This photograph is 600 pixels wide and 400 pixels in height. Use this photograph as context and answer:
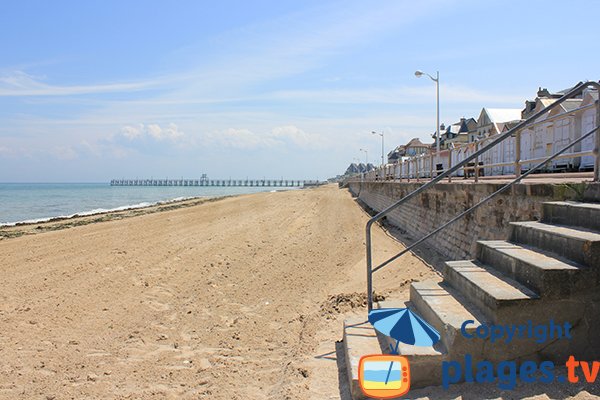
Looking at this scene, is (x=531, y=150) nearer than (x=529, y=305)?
No

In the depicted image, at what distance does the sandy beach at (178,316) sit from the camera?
4344 millimetres

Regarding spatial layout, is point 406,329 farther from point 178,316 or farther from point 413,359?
point 178,316

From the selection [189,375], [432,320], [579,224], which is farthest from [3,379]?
[579,224]

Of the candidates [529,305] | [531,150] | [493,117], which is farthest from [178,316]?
[493,117]

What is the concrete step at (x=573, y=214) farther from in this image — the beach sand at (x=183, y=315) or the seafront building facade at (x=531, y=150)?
the beach sand at (x=183, y=315)

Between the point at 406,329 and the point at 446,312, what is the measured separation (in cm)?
50

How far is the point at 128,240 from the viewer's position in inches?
537

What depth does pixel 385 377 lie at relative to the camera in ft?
11.2

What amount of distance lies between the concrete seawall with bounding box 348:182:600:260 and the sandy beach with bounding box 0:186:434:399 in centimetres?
104

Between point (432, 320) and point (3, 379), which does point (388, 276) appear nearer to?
point (432, 320)

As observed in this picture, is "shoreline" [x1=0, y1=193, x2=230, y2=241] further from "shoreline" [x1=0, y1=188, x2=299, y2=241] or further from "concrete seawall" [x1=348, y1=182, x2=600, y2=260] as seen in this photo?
"concrete seawall" [x1=348, y1=182, x2=600, y2=260]

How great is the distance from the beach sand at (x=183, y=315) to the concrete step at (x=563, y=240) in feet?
3.52

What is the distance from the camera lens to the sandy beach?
434 centimetres

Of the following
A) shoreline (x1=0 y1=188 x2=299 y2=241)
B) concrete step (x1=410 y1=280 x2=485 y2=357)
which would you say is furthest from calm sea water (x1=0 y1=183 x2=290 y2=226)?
concrete step (x1=410 y1=280 x2=485 y2=357)
